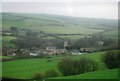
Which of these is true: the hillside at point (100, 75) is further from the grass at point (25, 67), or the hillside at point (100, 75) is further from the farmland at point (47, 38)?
the grass at point (25, 67)

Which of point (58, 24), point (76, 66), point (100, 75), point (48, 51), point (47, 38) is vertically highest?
point (58, 24)

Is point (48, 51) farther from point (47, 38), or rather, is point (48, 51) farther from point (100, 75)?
point (100, 75)

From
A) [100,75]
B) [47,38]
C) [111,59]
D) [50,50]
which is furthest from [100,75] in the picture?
[47,38]

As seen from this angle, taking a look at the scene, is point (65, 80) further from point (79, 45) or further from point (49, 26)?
point (49, 26)

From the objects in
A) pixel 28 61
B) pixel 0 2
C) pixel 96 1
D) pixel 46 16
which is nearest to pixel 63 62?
pixel 28 61

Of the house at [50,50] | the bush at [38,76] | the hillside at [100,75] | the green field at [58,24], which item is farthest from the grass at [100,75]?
the green field at [58,24]

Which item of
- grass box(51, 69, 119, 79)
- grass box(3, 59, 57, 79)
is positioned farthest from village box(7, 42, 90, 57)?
grass box(51, 69, 119, 79)

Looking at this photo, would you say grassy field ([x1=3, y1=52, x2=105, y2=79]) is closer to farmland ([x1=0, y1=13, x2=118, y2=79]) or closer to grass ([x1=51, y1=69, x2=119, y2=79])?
farmland ([x1=0, y1=13, x2=118, y2=79])
